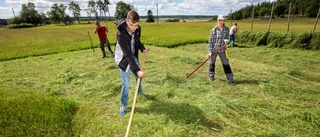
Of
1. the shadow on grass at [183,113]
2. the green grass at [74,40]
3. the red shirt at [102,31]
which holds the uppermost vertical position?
the red shirt at [102,31]

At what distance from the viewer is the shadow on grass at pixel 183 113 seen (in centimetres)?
354

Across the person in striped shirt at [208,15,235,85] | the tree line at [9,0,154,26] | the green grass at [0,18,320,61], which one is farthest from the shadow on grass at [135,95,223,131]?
the tree line at [9,0,154,26]

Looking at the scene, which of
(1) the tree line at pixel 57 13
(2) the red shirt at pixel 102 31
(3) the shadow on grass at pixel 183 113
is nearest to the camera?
(3) the shadow on grass at pixel 183 113

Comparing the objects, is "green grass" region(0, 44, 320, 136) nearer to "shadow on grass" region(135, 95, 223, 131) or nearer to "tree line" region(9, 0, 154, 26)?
"shadow on grass" region(135, 95, 223, 131)

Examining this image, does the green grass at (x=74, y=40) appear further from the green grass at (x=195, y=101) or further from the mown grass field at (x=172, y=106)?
the mown grass field at (x=172, y=106)

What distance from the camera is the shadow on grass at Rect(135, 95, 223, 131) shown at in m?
3.54

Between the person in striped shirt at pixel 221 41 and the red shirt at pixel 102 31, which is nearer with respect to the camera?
the person in striped shirt at pixel 221 41

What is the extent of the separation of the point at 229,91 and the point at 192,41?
12.1m

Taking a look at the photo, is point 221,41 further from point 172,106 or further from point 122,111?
point 122,111

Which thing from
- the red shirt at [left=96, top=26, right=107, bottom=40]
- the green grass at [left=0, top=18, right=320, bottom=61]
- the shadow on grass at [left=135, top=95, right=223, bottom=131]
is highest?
the red shirt at [left=96, top=26, right=107, bottom=40]

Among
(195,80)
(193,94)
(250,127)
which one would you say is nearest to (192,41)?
(195,80)

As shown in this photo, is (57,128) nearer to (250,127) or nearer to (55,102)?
(55,102)

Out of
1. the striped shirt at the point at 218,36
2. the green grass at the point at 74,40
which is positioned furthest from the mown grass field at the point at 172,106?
the green grass at the point at 74,40

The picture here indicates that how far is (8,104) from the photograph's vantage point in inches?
167
